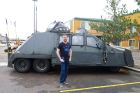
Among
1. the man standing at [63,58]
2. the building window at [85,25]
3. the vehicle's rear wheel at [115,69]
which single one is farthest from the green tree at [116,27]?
the building window at [85,25]

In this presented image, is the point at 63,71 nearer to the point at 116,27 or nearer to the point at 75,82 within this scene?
the point at 75,82

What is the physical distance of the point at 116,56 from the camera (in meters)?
Result: 13.8

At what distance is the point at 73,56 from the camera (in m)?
13.6

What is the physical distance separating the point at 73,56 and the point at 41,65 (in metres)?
1.45

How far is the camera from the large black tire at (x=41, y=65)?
13945mm

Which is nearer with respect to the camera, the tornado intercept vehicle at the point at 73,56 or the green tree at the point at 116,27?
the tornado intercept vehicle at the point at 73,56

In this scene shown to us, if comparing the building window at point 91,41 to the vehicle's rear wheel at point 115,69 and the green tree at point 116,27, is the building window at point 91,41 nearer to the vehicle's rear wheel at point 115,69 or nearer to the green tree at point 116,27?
the vehicle's rear wheel at point 115,69

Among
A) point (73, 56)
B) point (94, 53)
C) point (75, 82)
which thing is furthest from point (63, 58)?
point (94, 53)

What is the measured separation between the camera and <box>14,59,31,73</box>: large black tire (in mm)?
14016

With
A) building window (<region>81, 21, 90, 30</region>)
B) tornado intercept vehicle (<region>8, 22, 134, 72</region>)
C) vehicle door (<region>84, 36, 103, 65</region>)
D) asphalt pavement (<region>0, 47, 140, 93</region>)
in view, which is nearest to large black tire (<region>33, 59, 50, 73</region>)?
tornado intercept vehicle (<region>8, 22, 134, 72</region>)

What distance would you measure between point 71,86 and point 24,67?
3.96m

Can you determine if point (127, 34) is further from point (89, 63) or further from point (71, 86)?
point (71, 86)

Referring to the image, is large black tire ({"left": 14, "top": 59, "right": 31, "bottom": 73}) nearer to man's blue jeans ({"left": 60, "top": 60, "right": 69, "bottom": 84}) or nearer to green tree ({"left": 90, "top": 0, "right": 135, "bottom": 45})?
man's blue jeans ({"left": 60, "top": 60, "right": 69, "bottom": 84})

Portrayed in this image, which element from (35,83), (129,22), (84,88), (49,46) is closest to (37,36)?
(49,46)
